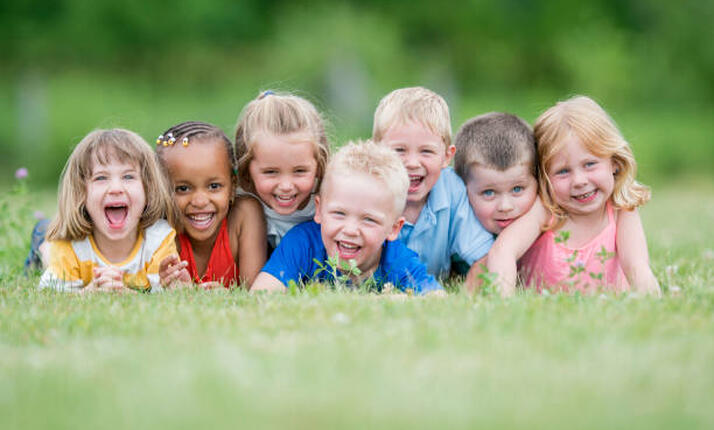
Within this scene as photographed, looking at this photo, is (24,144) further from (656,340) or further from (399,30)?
(656,340)

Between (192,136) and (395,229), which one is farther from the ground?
(192,136)

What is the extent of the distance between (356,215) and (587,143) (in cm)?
164

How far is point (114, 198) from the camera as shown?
4.95 metres

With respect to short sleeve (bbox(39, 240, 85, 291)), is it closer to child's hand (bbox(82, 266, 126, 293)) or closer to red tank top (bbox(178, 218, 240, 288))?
child's hand (bbox(82, 266, 126, 293))

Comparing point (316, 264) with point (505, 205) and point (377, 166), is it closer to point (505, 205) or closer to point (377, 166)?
point (377, 166)

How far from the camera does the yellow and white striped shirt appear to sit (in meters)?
4.98

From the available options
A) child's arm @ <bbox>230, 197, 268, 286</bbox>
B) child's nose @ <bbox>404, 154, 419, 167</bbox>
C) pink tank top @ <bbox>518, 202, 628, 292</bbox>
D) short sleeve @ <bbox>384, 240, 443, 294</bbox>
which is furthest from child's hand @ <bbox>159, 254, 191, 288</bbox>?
pink tank top @ <bbox>518, 202, 628, 292</bbox>

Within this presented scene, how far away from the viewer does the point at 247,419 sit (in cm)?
252

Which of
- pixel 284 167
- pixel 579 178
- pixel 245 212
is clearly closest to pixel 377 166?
pixel 284 167

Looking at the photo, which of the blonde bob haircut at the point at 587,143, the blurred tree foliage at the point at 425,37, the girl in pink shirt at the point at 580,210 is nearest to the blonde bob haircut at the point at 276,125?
the girl in pink shirt at the point at 580,210

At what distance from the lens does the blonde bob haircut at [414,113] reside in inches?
209

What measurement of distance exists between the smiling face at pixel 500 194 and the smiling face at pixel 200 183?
1.73 m

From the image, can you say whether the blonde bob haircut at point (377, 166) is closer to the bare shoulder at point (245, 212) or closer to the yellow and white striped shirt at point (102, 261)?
the bare shoulder at point (245, 212)

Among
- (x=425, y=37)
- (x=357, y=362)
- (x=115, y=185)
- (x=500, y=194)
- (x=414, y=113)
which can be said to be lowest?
(x=357, y=362)
